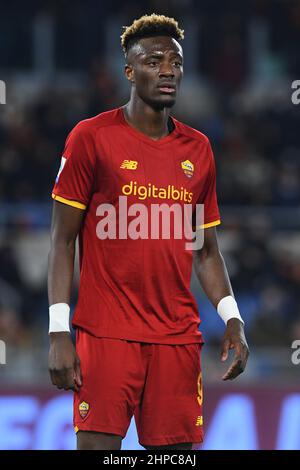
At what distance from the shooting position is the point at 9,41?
14.5 metres

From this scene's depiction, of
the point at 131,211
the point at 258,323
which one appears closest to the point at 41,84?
the point at 258,323

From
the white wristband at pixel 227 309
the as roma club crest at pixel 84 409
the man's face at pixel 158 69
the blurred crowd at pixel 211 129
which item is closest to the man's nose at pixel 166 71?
the man's face at pixel 158 69

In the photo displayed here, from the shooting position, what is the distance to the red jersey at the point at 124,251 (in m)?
4.61

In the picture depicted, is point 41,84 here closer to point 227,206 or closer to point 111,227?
point 227,206

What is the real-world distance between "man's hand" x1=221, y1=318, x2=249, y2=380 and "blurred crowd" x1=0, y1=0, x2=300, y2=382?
4.57m

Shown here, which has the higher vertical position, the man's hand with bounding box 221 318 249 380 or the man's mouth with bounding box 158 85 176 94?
the man's mouth with bounding box 158 85 176 94

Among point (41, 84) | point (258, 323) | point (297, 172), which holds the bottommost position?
point (258, 323)

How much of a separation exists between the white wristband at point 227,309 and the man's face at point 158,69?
860mm

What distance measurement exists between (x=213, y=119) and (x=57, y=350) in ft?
28.8

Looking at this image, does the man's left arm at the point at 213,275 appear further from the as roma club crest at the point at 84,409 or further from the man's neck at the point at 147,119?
the as roma club crest at the point at 84,409

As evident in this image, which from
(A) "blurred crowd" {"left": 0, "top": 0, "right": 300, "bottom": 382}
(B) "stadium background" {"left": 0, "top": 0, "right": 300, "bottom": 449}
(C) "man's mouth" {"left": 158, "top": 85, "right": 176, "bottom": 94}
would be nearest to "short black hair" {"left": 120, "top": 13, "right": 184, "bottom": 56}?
(C) "man's mouth" {"left": 158, "top": 85, "right": 176, "bottom": 94}

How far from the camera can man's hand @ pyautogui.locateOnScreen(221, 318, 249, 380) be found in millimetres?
4555

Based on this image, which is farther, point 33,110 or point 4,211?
point 33,110

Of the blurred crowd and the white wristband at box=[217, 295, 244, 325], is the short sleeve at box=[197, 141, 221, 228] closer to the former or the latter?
the white wristband at box=[217, 295, 244, 325]
